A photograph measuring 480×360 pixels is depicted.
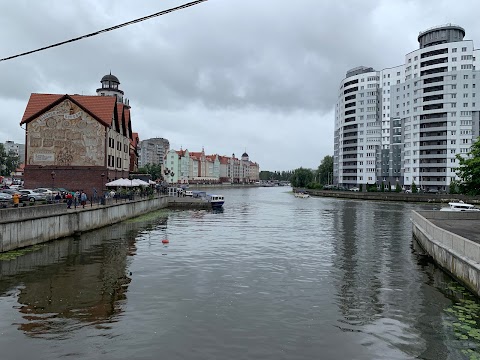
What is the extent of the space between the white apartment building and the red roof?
83.8 m

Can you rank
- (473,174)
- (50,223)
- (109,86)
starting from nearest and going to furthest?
(50,223) → (473,174) → (109,86)

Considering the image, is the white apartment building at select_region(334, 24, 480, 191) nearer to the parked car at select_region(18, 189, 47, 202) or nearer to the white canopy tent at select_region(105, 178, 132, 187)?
the white canopy tent at select_region(105, 178, 132, 187)

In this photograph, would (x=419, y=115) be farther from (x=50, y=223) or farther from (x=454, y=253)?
(x=50, y=223)

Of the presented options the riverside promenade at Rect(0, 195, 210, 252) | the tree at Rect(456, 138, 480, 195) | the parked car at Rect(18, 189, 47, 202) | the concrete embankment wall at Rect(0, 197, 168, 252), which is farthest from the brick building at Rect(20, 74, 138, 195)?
the tree at Rect(456, 138, 480, 195)

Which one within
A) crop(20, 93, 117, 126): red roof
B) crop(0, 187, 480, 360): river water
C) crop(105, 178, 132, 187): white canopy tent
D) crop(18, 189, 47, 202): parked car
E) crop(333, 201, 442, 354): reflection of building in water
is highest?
crop(20, 93, 117, 126): red roof

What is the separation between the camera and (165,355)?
1220cm

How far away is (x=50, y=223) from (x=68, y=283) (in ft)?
45.9

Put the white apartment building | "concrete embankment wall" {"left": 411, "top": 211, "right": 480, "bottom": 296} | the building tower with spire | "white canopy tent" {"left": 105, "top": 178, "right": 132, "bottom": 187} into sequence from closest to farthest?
1. "concrete embankment wall" {"left": 411, "top": 211, "right": 480, "bottom": 296}
2. "white canopy tent" {"left": 105, "top": 178, "right": 132, "bottom": 187}
3. the white apartment building
4. the building tower with spire

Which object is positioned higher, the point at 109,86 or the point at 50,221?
the point at 109,86

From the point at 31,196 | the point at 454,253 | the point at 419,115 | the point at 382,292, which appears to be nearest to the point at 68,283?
the point at 382,292

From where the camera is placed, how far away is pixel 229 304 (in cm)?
1738

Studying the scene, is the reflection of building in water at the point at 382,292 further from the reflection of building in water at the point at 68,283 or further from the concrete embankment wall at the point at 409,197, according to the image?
the concrete embankment wall at the point at 409,197

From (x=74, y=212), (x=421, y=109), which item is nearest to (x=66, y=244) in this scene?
(x=74, y=212)

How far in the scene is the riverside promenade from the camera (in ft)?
90.3
